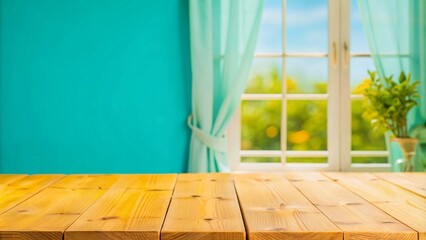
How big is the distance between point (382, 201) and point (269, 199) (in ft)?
0.93

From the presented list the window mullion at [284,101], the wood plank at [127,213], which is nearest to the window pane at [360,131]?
the window mullion at [284,101]

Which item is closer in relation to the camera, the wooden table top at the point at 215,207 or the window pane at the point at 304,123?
the wooden table top at the point at 215,207

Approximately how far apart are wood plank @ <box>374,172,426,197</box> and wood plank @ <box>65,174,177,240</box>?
681mm

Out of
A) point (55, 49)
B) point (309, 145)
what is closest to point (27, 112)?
point (55, 49)

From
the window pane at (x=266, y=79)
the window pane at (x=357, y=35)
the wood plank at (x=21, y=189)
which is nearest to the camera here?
the wood plank at (x=21, y=189)

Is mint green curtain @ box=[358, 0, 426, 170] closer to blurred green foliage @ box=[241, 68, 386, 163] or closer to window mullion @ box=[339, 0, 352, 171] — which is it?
window mullion @ box=[339, 0, 352, 171]

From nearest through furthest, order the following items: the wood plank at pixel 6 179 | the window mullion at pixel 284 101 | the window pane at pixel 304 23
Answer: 1. the wood plank at pixel 6 179
2. the window mullion at pixel 284 101
3. the window pane at pixel 304 23

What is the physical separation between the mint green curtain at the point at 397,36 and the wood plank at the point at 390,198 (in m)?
1.73

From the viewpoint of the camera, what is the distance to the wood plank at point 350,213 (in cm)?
100

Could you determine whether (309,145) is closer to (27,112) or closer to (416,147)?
(416,147)

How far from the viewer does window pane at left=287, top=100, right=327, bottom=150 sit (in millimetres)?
5699

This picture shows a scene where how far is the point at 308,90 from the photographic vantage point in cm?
532

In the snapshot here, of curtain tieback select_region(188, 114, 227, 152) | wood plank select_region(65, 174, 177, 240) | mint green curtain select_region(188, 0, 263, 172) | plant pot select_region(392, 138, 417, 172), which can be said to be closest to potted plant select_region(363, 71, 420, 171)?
plant pot select_region(392, 138, 417, 172)

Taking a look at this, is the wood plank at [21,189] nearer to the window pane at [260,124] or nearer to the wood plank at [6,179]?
the wood plank at [6,179]
